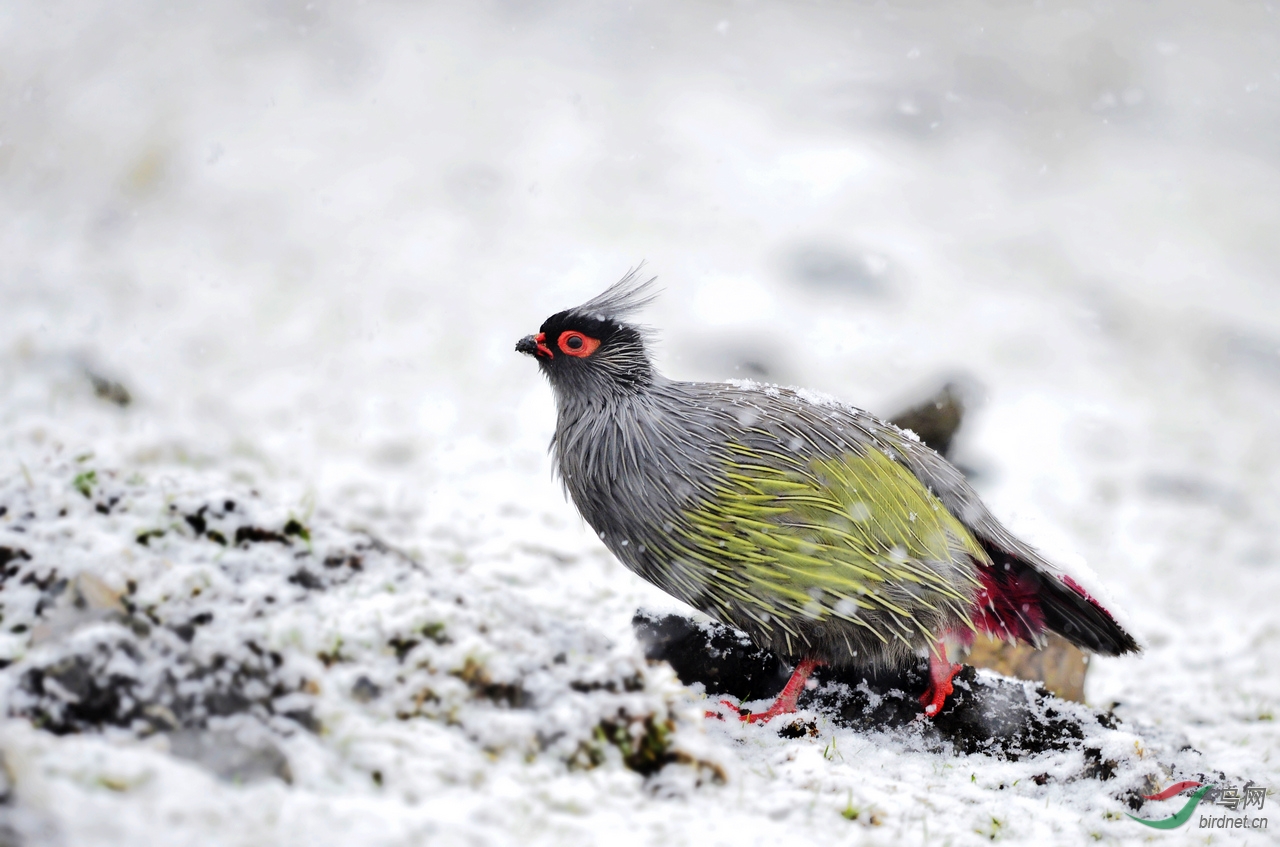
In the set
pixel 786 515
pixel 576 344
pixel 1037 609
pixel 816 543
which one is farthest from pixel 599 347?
pixel 1037 609

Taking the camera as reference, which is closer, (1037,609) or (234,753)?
(234,753)

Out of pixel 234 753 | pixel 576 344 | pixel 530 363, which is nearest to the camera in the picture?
pixel 234 753

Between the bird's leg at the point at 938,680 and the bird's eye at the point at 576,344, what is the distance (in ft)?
6.03

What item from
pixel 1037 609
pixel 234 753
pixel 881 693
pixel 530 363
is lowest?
pixel 234 753

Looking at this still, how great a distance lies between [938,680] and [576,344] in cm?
202

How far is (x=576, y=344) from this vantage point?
3701mm

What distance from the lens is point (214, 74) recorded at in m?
10.1

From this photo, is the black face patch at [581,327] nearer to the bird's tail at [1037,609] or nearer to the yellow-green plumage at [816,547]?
the yellow-green plumage at [816,547]

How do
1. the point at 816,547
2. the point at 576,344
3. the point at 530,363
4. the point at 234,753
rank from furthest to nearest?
the point at 530,363
the point at 576,344
the point at 816,547
the point at 234,753

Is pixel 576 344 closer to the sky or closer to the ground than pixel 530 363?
closer to the ground

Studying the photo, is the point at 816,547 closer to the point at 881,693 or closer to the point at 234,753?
the point at 881,693

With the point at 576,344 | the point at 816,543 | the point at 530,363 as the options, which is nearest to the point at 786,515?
the point at 816,543

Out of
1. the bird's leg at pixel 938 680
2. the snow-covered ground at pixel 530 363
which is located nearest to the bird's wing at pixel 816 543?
the bird's leg at pixel 938 680

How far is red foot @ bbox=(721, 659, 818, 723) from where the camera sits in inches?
137
